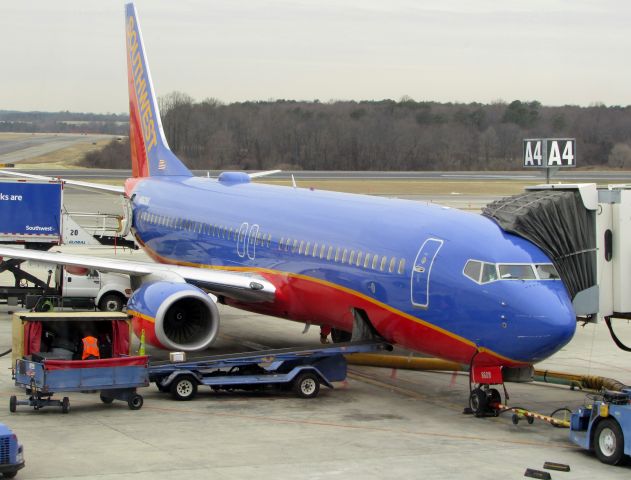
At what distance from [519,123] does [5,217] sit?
9885 cm

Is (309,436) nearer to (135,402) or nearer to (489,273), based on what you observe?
(135,402)

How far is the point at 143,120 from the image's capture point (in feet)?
115

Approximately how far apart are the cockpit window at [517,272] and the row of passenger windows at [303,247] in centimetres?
226

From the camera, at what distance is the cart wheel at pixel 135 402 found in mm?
19422

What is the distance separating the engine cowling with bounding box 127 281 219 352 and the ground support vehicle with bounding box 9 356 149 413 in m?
2.53

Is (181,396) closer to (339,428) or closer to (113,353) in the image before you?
(113,353)

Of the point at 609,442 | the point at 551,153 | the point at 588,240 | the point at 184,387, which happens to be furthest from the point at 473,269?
the point at 551,153

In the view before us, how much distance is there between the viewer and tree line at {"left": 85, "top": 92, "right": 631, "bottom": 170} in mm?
116375

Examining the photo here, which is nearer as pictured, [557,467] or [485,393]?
[557,467]

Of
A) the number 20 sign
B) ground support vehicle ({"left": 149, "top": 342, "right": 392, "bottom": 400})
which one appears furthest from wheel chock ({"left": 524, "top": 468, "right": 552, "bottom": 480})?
the number 20 sign

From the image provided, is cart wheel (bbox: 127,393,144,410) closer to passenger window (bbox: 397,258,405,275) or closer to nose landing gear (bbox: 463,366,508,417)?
passenger window (bbox: 397,258,405,275)

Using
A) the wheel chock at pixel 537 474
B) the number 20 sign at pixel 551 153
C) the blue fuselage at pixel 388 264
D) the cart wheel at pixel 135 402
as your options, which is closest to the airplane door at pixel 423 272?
the blue fuselage at pixel 388 264

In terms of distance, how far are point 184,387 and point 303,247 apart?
14.5ft

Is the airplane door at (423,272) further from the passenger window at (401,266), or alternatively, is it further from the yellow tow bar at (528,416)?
the yellow tow bar at (528,416)
